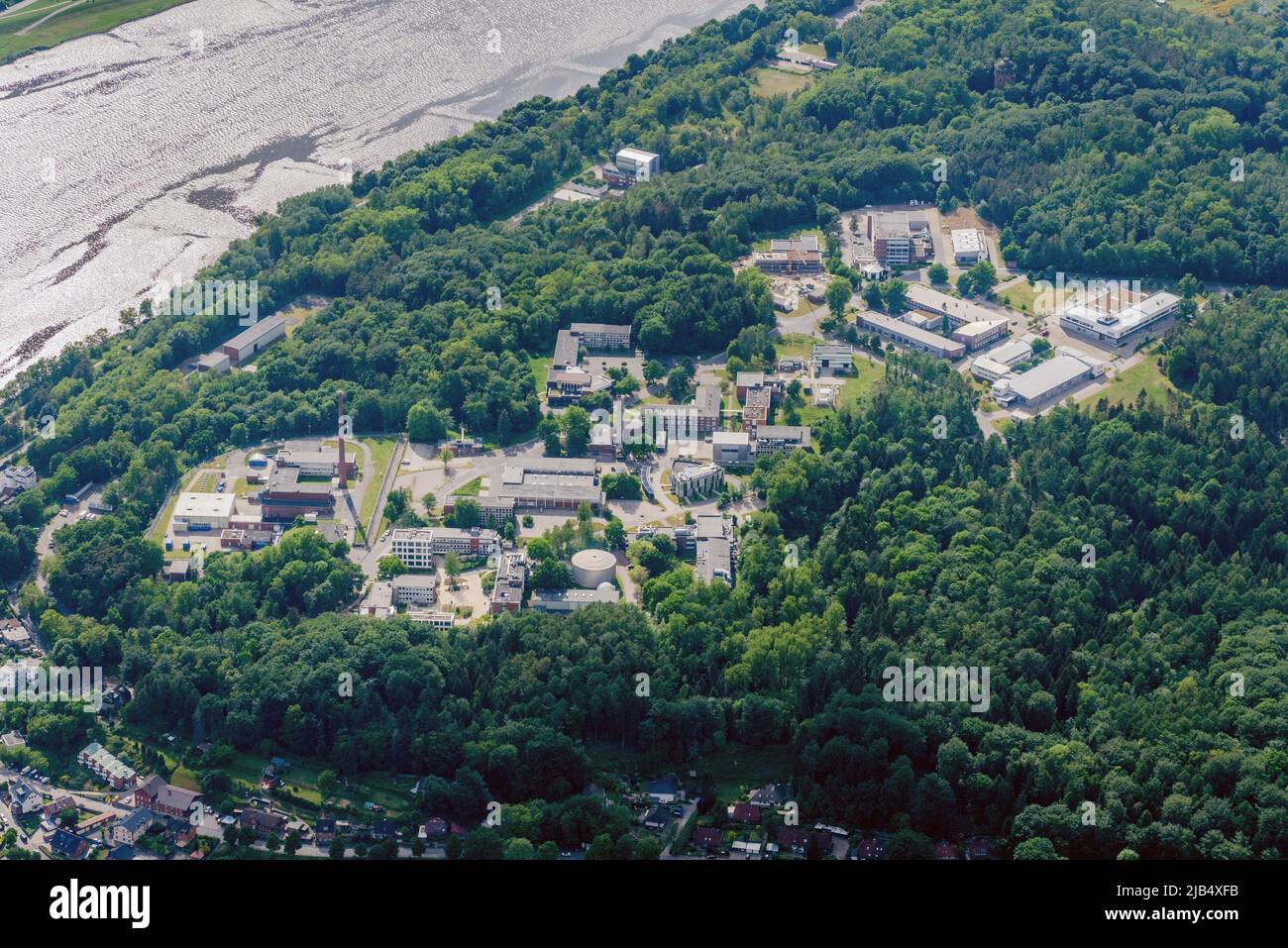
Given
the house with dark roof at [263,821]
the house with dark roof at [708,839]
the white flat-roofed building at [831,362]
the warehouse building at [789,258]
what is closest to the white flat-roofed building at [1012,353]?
the white flat-roofed building at [831,362]

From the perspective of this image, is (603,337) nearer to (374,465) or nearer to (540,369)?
(540,369)

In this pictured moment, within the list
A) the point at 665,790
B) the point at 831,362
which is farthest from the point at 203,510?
the point at 831,362

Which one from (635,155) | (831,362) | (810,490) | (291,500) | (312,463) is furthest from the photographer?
(635,155)

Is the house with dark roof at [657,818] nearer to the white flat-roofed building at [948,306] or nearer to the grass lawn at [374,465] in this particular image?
the grass lawn at [374,465]

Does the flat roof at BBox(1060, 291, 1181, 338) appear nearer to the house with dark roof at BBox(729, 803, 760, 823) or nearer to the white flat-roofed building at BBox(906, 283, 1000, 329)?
the white flat-roofed building at BBox(906, 283, 1000, 329)

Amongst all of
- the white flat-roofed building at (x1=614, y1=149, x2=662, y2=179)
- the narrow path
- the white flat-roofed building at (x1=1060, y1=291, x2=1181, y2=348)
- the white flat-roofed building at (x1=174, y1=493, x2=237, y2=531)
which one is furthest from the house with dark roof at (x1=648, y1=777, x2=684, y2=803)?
the narrow path
